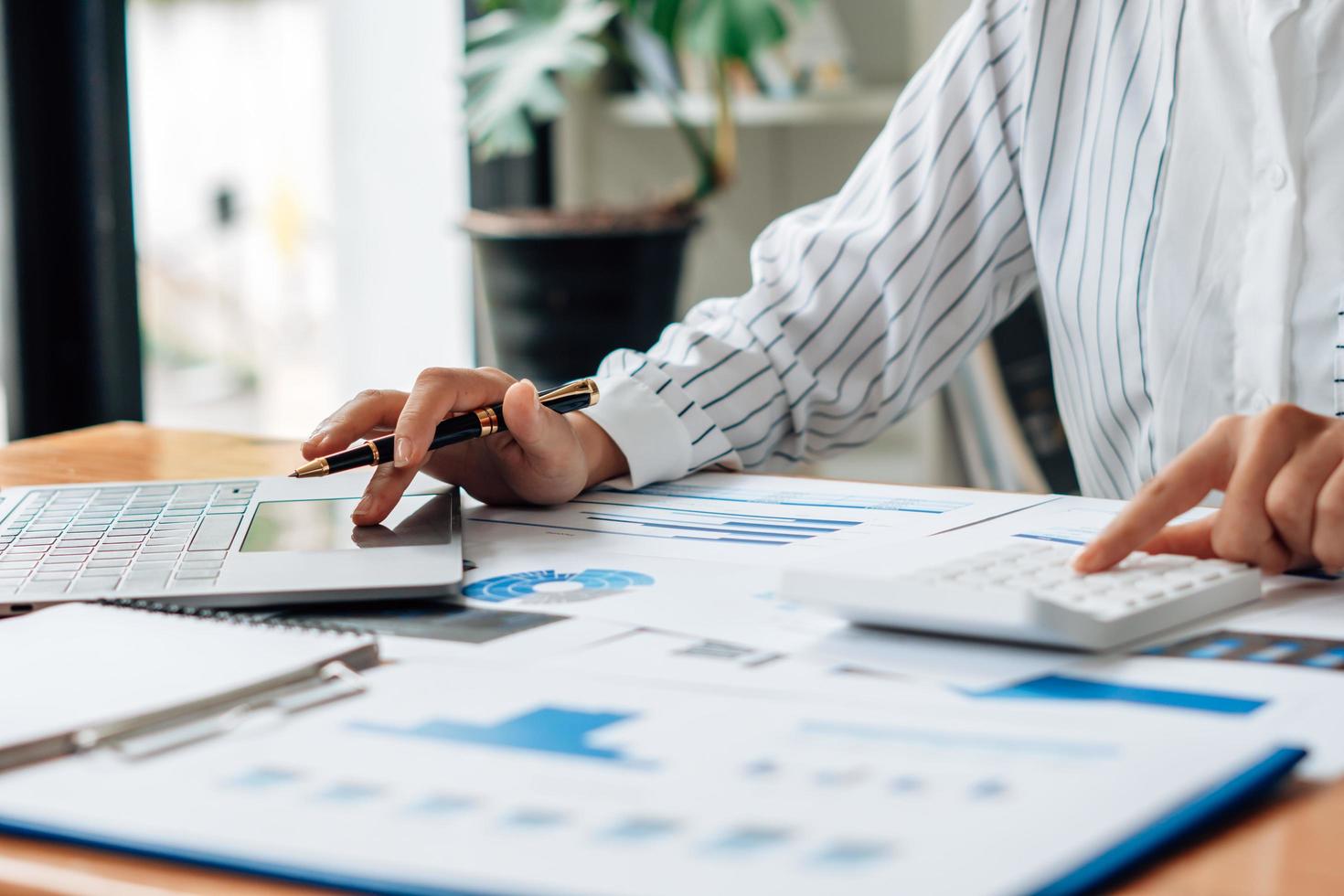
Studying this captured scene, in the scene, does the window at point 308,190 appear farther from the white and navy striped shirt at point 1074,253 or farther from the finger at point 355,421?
the finger at point 355,421

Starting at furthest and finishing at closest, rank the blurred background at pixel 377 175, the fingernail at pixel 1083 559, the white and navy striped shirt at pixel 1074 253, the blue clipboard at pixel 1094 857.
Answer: the blurred background at pixel 377 175
the white and navy striped shirt at pixel 1074 253
the fingernail at pixel 1083 559
the blue clipboard at pixel 1094 857

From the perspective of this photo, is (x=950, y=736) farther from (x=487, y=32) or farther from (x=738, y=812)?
(x=487, y=32)

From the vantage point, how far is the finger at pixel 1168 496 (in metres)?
0.57

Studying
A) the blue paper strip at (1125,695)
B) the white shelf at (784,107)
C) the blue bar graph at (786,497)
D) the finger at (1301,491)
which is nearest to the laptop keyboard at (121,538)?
the blue bar graph at (786,497)

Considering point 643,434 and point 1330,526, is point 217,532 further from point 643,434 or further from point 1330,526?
point 1330,526

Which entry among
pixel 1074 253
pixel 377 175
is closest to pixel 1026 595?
pixel 1074 253

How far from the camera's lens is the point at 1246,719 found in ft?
1.43

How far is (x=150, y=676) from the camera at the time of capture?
1.54 feet

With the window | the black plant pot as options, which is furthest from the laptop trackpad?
the window

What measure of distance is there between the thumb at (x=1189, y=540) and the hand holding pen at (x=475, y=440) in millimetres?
318

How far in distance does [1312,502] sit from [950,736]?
28 centimetres

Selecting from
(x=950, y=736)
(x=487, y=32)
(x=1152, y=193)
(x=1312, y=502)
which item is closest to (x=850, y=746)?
(x=950, y=736)

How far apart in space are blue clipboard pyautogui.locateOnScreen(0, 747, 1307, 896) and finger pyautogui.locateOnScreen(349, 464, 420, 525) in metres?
0.34

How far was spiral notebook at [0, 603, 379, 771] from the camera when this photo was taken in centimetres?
42
